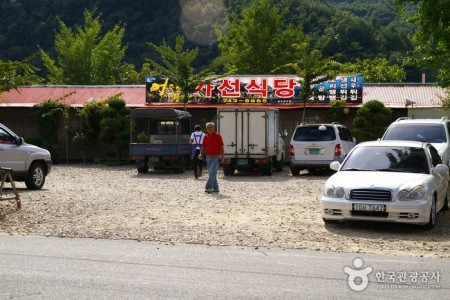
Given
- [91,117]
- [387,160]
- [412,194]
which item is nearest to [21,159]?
[387,160]

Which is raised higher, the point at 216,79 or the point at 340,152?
the point at 216,79

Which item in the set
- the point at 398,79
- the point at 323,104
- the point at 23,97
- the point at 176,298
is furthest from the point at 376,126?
the point at 398,79

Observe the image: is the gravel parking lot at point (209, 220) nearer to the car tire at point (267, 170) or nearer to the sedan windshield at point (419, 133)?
the sedan windshield at point (419, 133)

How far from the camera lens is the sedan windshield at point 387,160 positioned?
1230 centimetres

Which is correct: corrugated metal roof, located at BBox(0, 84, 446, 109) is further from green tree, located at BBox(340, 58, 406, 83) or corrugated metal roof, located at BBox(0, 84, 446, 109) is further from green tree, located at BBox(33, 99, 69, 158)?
green tree, located at BBox(340, 58, 406, 83)

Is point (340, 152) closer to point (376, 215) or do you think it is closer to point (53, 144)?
point (376, 215)

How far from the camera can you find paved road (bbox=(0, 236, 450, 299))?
686 cm

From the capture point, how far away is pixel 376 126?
29594 mm

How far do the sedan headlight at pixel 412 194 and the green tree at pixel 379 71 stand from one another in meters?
51.0

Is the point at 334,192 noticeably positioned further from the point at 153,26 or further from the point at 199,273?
the point at 153,26

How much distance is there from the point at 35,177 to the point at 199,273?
38.5ft

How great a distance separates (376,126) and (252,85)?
244 inches

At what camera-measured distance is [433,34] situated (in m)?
17.6

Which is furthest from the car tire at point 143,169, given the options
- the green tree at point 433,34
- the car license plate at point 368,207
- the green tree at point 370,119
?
the car license plate at point 368,207
